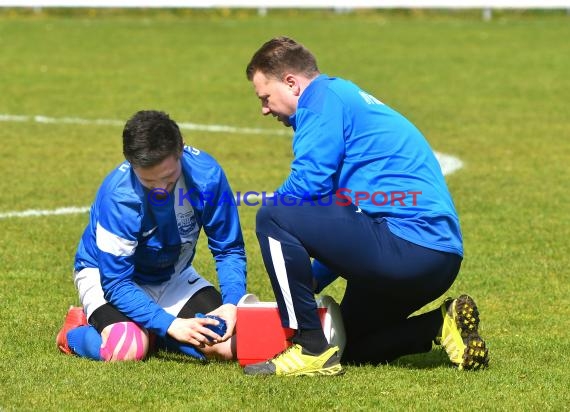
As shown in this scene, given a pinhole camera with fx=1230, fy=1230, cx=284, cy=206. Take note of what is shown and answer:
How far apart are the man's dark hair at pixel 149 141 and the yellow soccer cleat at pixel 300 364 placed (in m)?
1.06

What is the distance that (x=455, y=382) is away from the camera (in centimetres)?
557

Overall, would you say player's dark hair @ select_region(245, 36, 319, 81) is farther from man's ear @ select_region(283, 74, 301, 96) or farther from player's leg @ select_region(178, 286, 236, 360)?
player's leg @ select_region(178, 286, 236, 360)

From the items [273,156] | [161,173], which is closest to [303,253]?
[161,173]

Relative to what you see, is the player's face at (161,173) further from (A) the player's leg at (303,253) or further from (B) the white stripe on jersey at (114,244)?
(A) the player's leg at (303,253)

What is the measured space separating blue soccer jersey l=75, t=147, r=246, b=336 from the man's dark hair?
1.01ft

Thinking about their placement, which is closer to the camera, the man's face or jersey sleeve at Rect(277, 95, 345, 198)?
jersey sleeve at Rect(277, 95, 345, 198)

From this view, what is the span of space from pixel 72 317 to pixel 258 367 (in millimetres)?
1178

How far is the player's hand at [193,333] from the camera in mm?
5805

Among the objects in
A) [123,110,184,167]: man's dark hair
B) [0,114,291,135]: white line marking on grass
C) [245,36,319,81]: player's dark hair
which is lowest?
[0,114,291,135]: white line marking on grass

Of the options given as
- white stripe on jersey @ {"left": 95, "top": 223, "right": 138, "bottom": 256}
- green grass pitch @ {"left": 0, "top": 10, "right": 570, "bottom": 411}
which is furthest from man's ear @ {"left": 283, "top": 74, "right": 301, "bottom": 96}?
green grass pitch @ {"left": 0, "top": 10, "right": 570, "bottom": 411}

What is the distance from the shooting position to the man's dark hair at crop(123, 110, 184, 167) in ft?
18.5

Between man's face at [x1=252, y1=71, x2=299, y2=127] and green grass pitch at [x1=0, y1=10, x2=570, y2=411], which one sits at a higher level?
man's face at [x1=252, y1=71, x2=299, y2=127]

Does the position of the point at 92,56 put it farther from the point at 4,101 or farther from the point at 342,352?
the point at 342,352

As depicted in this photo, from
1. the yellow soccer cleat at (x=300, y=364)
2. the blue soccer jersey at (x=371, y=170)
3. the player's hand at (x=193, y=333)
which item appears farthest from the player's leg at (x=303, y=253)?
the player's hand at (x=193, y=333)
